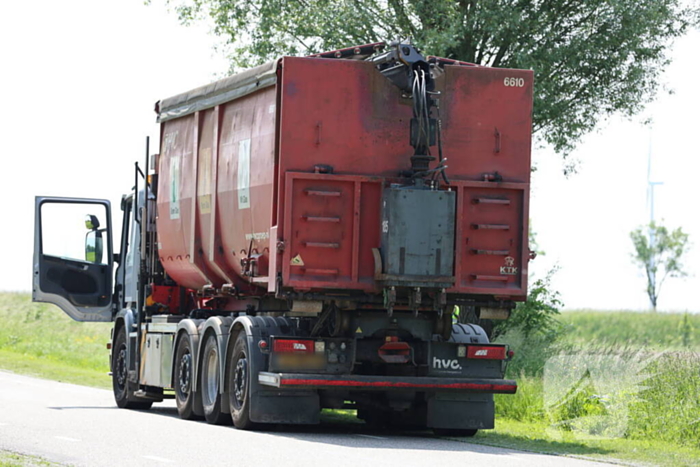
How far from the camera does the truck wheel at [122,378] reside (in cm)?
2027

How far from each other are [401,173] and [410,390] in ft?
7.83

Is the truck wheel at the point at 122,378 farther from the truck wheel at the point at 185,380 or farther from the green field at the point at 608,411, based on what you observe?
the green field at the point at 608,411

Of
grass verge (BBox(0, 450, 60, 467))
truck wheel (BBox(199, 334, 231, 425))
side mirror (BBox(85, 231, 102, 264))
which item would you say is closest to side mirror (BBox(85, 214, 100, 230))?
side mirror (BBox(85, 231, 102, 264))

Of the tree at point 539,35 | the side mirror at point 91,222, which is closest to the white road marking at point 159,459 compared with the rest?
the side mirror at point 91,222

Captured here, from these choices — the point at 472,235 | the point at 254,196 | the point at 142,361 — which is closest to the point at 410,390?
the point at 472,235

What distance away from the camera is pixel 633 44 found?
26.7 metres

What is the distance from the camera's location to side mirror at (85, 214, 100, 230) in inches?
845

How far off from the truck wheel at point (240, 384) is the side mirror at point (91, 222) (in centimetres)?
645

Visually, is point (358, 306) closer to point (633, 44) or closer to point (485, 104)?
point (485, 104)

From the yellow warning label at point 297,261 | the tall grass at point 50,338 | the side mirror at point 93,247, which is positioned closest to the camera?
the yellow warning label at point 297,261

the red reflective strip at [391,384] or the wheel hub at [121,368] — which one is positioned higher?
the red reflective strip at [391,384]

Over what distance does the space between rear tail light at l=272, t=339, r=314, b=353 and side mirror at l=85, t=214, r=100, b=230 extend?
298 inches

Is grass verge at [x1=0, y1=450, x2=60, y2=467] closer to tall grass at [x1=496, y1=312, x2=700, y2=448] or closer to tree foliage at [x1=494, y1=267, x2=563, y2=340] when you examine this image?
tall grass at [x1=496, y1=312, x2=700, y2=448]

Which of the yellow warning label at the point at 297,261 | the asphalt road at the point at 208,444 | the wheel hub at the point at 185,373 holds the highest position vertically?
the yellow warning label at the point at 297,261
